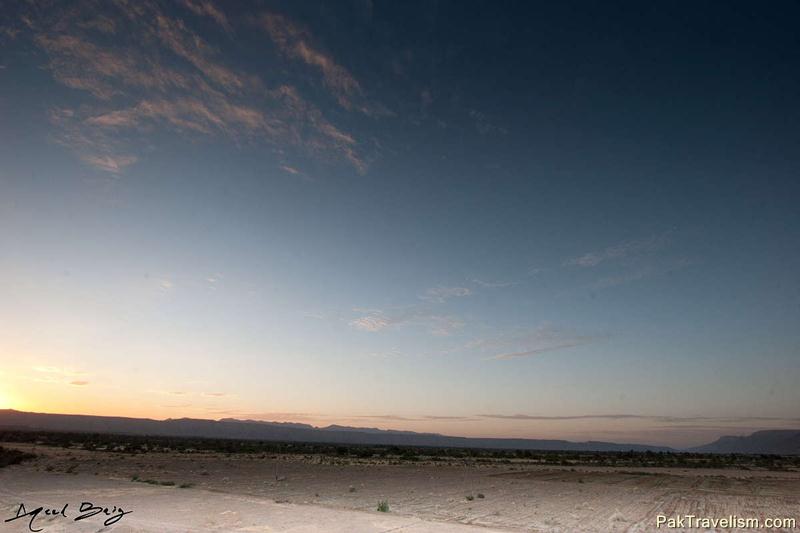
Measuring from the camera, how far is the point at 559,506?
20.2m

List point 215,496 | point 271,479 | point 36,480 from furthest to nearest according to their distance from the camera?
point 271,479
point 36,480
point 215,496

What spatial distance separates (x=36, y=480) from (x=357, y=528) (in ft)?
75.3

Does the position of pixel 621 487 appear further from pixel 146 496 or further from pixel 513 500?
pixel 146 496

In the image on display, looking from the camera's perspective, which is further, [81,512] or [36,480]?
[36,480]

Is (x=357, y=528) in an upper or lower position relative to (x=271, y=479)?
upper

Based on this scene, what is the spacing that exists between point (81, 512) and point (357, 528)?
7797mm

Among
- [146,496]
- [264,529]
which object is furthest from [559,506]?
[146,496]

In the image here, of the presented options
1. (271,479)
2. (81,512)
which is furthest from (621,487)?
(81,512)

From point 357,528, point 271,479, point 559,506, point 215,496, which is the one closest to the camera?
point 357,528

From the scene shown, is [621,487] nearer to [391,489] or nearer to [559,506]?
[559,506]
